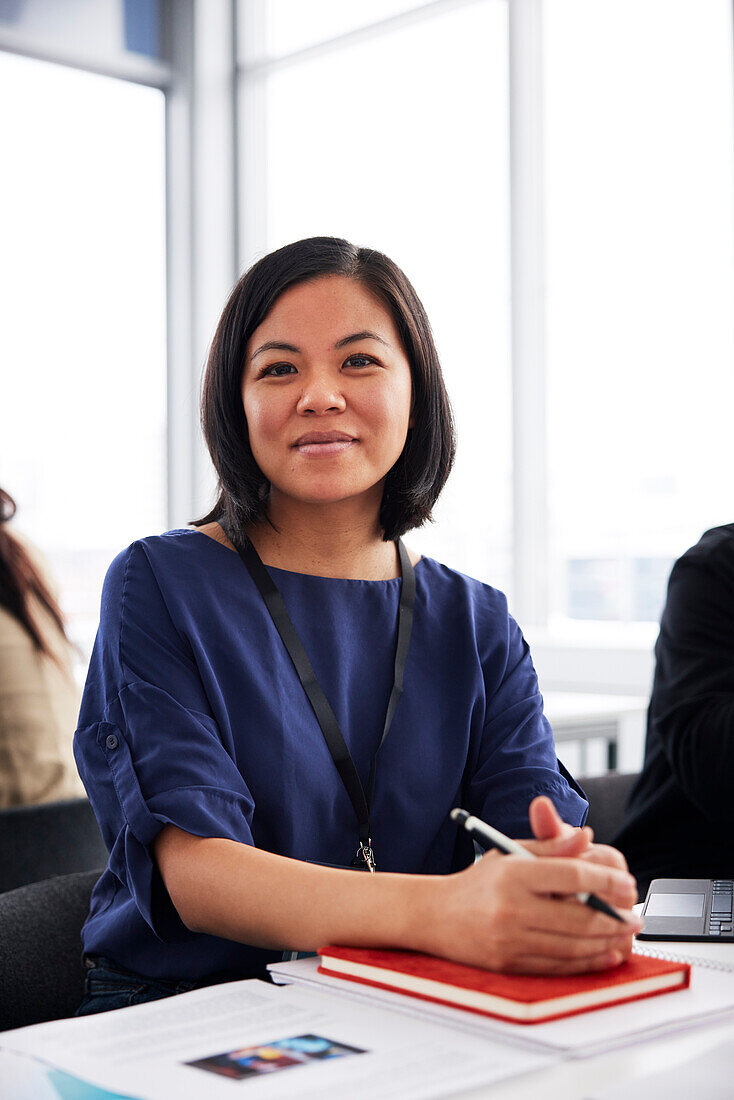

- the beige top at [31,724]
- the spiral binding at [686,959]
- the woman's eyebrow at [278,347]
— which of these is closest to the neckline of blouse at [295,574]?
the woman's eyebrow at [278,347]

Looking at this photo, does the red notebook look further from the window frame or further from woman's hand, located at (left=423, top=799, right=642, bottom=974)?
the window frame

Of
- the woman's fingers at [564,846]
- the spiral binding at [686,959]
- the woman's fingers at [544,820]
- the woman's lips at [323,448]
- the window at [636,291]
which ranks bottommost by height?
the spiral binding at [686,959]

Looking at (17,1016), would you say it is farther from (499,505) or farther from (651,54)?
(651,54)

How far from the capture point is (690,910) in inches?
45.0

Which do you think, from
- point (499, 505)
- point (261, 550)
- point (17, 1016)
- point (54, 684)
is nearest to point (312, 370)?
point (261, 550)

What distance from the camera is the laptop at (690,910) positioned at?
3.46 feet

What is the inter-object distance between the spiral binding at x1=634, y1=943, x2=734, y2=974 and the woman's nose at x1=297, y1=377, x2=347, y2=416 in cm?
62

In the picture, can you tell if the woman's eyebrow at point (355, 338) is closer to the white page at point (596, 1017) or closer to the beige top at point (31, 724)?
the white page at point (596, 1017)

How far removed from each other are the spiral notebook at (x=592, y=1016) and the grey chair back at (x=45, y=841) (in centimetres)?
96

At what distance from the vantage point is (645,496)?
3.95m

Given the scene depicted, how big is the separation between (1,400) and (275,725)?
4.00 metres

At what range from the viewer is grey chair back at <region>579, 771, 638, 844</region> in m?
1.82

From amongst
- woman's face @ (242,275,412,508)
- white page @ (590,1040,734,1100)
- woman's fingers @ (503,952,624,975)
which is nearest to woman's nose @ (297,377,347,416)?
woman's face @ (242,275,412,508)

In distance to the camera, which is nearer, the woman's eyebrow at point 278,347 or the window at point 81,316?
the woman's eyebrow at point 278,347
